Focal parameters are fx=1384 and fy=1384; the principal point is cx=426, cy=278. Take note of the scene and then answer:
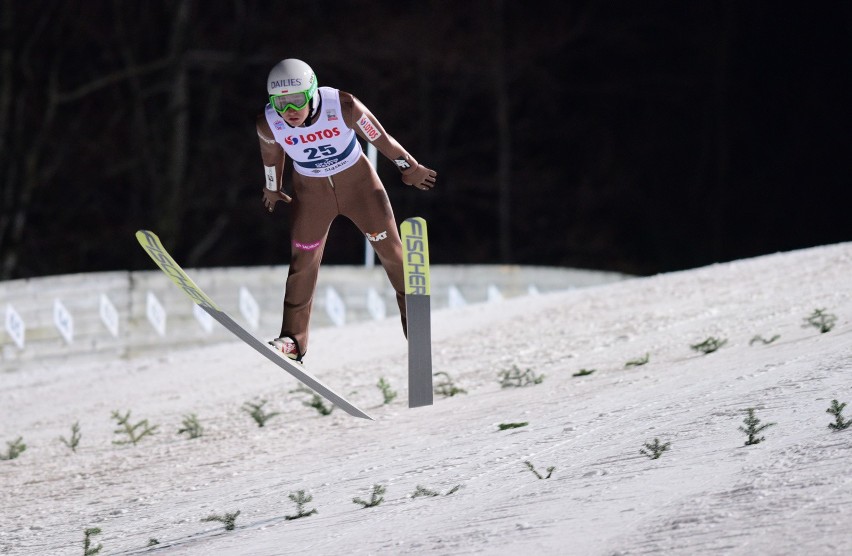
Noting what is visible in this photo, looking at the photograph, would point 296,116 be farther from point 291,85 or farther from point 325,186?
point 325,186

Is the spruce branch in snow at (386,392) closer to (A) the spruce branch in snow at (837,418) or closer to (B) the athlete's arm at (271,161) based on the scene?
(B) the athlete's arm at (271,161)

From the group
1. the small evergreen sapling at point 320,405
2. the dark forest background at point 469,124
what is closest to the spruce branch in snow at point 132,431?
the small evergreen sapling at point 320,405

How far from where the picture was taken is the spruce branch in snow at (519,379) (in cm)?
925

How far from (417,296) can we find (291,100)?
4.39 feet

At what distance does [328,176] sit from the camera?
755 cm

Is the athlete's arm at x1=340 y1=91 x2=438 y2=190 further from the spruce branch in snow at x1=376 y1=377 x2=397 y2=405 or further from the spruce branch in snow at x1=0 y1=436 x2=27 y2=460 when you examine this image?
the spruce branch in snow at x1=0 y1=436 x2=27 y2=460

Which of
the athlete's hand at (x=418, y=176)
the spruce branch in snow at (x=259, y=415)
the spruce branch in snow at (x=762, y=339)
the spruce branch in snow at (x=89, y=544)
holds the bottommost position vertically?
the spruce branch in snow at (x=89, y=544)

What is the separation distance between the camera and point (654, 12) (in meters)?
30.5

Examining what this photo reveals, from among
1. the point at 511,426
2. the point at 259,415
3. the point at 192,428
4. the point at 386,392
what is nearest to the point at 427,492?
the point at 511,426

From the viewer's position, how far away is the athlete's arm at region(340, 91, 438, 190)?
7.41 metres

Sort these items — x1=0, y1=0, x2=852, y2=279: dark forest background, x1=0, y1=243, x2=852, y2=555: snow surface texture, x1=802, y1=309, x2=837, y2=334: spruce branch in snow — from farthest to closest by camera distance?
x1=0, y1=0, x2=852, y2=279: dark forest background, x1=802, y1=309, x2=837, y2=334: spruce branch in snow, x1=0, y1=243, x2=852, y2=555: snow surface texture

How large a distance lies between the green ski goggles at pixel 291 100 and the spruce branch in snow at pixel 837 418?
9.96 ft

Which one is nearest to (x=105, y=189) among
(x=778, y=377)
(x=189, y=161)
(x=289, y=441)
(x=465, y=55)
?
(x=189, y=161)

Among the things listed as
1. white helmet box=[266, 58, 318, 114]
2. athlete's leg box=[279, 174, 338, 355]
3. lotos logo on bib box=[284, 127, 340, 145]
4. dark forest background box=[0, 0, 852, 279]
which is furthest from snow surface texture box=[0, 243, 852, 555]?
dark forest background box=[0, 0, 852, 279]
